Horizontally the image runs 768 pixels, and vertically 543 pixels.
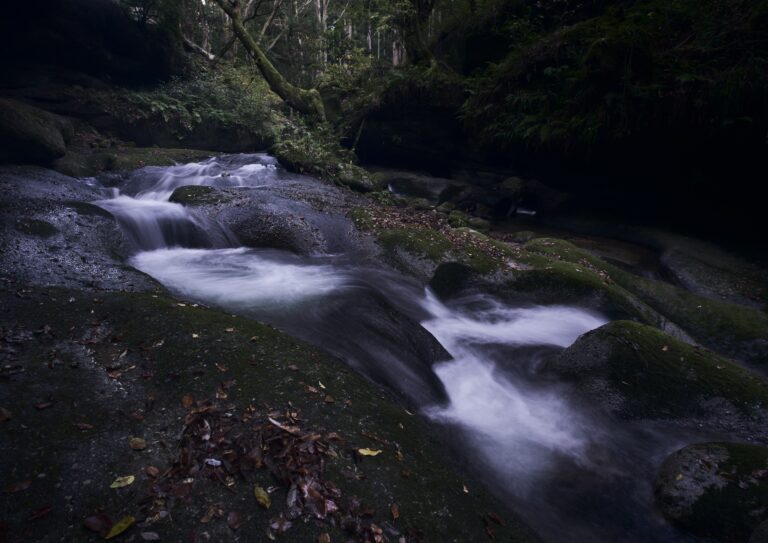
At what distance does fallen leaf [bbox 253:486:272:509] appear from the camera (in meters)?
2.70

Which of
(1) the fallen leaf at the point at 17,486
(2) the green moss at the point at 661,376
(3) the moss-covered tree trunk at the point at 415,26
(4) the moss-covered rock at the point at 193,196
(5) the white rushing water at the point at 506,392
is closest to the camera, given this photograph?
(1) the fallen leaf at the point at 17,486

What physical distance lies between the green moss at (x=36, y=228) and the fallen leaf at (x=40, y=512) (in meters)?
5.69

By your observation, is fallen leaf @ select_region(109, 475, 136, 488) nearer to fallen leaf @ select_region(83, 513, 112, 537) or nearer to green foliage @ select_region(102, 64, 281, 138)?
fallen leaf @ select_region(83, 513, 112, 537)

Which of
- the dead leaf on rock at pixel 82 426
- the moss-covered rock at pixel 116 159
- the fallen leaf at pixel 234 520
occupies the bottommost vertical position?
the fallen leaf at pixel 234 520

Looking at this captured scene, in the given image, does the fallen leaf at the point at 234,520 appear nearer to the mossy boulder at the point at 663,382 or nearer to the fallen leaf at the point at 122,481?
the fallen leaf at the point at 122,481

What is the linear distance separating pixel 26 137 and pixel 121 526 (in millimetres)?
11692

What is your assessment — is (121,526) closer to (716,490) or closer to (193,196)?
(716,490)

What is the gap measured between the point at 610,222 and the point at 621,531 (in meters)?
11.1

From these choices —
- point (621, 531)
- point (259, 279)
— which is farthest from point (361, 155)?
point (621, 531)

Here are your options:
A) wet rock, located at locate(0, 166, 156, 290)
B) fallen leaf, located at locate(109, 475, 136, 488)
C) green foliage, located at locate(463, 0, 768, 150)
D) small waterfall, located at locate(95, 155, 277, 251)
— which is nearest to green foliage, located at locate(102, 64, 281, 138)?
small waterfall, located at locate(95, 155, 277, 251)

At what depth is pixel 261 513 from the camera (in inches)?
105

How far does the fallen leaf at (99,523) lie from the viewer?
2377mm

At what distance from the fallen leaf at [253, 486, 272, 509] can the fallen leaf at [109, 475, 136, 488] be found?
2.59 feet

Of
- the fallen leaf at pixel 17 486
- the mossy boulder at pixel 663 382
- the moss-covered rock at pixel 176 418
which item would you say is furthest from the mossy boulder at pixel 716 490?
the fallen leaf at pixel 17 486
